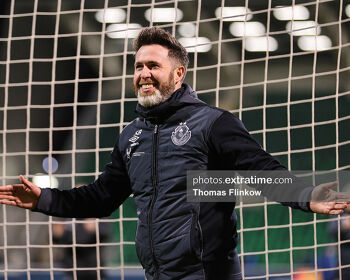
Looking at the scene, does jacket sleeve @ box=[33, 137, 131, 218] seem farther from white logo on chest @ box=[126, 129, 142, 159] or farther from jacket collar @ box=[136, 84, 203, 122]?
jacket collar @ box=[136, 84, 203, 122]

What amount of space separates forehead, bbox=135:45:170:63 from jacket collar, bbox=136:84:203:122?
0.15 metres

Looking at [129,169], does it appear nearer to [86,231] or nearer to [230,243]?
[230,243]

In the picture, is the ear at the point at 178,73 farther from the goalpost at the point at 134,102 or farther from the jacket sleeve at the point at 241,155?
the goalpost at the point at 134,102

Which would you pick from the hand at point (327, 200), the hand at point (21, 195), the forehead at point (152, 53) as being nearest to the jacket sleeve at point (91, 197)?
the hand at point (21, 195)

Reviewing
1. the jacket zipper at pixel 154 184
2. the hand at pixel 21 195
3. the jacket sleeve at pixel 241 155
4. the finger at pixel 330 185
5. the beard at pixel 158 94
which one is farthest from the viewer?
the hand at pixel 21 195

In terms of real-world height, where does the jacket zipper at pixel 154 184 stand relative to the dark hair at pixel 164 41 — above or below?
below

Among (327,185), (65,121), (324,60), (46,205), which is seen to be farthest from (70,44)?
(327,185)

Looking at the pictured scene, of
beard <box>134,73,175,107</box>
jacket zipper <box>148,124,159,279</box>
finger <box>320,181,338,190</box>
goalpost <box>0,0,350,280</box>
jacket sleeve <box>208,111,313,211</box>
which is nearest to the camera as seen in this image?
finger <box>320,181,338,190</box>

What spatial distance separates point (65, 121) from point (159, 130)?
6594 mm

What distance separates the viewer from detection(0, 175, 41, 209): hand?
9.20 feet

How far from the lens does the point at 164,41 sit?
2664 mm

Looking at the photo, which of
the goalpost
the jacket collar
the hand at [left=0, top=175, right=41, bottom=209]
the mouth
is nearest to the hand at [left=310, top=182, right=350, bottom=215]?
the jacket collar

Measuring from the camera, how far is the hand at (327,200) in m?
2.21

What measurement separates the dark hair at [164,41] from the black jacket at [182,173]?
0.13 metres
